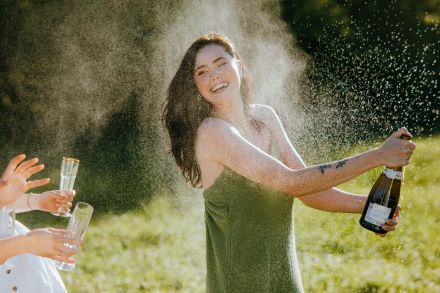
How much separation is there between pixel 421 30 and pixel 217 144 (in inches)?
356

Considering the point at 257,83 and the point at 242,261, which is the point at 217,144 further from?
the point at 257,83

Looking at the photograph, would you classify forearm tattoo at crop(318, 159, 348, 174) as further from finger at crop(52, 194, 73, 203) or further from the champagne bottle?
finger at crop(52, 194, 73, 203)

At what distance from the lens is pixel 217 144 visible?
9.93 ft

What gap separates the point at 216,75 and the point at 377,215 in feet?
3.40

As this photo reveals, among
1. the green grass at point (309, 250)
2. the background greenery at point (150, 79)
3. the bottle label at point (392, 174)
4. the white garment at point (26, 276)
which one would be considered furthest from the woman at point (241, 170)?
the background greenery at point (150, 79)

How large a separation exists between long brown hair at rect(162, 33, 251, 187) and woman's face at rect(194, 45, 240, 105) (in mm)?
40

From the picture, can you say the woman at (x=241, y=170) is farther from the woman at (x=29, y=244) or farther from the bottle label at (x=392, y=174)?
the woman at (x=29, y=244)

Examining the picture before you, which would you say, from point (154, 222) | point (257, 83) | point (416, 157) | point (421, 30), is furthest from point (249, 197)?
point (421, 30)

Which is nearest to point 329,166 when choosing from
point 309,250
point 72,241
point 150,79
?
point 72,241

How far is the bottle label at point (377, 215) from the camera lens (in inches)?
125

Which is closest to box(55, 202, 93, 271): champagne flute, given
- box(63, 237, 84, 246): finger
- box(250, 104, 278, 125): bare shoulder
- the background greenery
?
box(63, 237, 84, 246): finger

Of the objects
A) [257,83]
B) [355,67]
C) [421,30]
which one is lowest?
[257,83]

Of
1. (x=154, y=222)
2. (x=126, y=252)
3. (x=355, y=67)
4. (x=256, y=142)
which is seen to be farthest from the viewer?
(x=355, y=67)

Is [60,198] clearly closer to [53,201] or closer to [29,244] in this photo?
[53,201]
